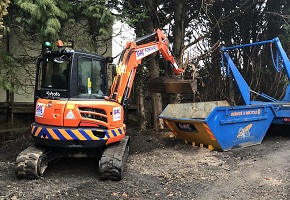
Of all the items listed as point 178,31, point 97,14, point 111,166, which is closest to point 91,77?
point 111,166

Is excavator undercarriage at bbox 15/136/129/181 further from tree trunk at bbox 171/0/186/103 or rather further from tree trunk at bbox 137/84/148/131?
tree trunk at bbox 171/0/186/103

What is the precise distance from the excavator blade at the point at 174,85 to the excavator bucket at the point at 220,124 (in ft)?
2.20

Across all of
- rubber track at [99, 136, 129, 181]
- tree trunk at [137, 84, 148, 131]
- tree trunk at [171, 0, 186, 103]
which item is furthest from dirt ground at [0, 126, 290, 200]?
tree trunk at [171, 0, 186, 103]

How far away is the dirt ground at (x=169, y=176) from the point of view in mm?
5168

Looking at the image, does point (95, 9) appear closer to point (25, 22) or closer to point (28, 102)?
point (25, 22)

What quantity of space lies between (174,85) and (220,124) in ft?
4.82

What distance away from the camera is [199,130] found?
7.84 meters

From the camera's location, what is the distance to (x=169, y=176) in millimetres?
6152

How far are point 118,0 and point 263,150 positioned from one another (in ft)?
→ 18.0

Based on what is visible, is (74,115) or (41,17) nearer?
(74,115)

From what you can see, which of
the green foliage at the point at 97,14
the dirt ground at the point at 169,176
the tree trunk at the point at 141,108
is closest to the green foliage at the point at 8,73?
the dirt ground at the point at 169,176

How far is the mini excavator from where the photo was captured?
5863 millimetres

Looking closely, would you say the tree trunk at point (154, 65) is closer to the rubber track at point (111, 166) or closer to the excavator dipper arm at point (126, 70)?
the excavator dipper arm at point (126, 70)

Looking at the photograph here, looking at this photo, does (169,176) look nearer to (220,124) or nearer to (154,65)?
(220,124)
